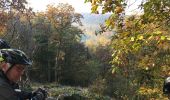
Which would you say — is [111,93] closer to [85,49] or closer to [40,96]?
[85,49]

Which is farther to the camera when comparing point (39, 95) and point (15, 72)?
point (39, 95)

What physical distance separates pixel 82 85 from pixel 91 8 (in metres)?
62.5

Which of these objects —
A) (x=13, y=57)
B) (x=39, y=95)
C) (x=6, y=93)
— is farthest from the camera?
(x=39, y=95)

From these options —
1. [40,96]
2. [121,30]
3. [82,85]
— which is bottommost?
[82,85]

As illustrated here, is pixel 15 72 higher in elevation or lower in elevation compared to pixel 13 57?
lower

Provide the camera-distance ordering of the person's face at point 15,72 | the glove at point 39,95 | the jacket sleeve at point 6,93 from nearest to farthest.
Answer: the jacket sleeve at point 6,93, the person's face at point 15,72, the glove at point 39,95

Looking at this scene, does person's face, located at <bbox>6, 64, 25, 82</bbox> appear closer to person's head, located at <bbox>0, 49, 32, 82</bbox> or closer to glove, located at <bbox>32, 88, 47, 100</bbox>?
person's head, located at <bbox>0, 49, 32, 82</bbox>

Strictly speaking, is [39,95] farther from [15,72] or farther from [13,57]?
[13,57]

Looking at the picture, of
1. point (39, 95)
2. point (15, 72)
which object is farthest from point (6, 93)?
point (39, 95)

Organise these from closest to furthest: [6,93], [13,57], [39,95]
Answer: [6,93] → [13,57] → [39,95]

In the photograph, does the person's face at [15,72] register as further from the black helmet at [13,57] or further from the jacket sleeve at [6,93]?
the jacket sleeve at [6,93]

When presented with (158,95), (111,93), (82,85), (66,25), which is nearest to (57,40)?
(66,25)

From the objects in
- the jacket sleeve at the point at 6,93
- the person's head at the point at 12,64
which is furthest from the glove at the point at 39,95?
the jacket sleeve at the point at 6,93

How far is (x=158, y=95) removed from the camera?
1908 centimetres
